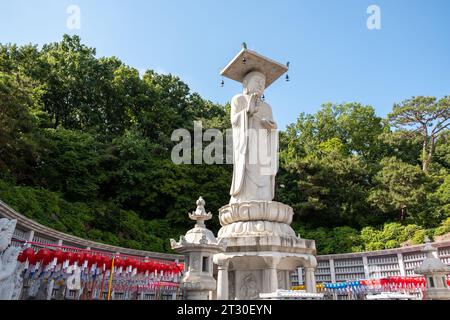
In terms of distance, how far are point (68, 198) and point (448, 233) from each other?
18.5 meters

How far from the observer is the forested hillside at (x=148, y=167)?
48.2 feet

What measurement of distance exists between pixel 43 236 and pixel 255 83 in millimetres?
7878

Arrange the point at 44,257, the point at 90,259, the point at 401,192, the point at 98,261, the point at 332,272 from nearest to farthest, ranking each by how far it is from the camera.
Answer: the point at 44,257 < the point at 90,259 < the point at 98,261 < the point at 332,272 < the point at 401,192

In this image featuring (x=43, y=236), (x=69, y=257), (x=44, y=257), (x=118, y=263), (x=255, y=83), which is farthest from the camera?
(x=43, y=236)

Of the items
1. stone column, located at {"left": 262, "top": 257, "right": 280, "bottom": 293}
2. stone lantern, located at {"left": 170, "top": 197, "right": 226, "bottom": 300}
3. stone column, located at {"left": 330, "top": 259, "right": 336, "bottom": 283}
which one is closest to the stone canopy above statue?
stone lantern, located at {"left": 170, "top": 197, "right": 226, "bottom": 300}

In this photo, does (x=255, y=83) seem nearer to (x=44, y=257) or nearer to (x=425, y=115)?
(x=44, y=257)

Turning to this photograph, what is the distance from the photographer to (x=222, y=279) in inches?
288

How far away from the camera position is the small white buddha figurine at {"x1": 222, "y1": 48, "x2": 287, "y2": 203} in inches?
356

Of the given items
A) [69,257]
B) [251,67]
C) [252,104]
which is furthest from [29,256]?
[251,67]

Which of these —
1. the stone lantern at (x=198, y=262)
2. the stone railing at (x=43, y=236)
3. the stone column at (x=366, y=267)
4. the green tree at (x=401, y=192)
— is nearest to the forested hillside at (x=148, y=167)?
the green tree at (x=401, y=192)

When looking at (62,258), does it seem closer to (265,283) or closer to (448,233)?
(265,283)

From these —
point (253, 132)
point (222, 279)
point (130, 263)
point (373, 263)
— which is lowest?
point (222, 279)

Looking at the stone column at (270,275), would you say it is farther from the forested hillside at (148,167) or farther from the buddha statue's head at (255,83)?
the forested hillside at (148,167)
